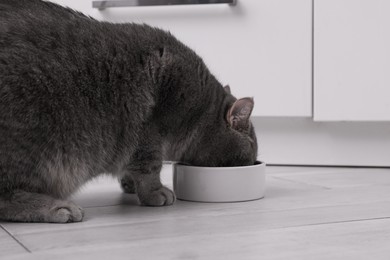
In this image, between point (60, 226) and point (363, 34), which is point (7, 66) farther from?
point (363, 34)

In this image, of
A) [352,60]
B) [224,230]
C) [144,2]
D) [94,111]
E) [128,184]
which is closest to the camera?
[224,230]

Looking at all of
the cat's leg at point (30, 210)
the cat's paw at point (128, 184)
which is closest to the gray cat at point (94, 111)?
the cat's leg at point (30, 210)

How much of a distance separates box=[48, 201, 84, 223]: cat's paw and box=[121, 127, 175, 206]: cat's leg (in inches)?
9.2

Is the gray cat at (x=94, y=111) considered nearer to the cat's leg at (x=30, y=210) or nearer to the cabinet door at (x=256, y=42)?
the cat's leg at (x=30, y=210)

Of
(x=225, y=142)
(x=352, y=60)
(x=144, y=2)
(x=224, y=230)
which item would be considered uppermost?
(x=144, y=2)

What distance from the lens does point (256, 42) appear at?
7.53ft

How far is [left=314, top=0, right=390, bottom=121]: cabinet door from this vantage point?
2.18m

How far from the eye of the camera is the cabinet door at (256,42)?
89.1 inches

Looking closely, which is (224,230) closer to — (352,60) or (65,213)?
(65,213)

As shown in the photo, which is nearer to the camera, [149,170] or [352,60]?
[149,170]

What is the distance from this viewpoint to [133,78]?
1.54 m

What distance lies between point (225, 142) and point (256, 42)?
719 millimetres

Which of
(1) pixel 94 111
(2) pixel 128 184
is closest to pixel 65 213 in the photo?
(1) pixel 94 111

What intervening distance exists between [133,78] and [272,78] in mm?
887
